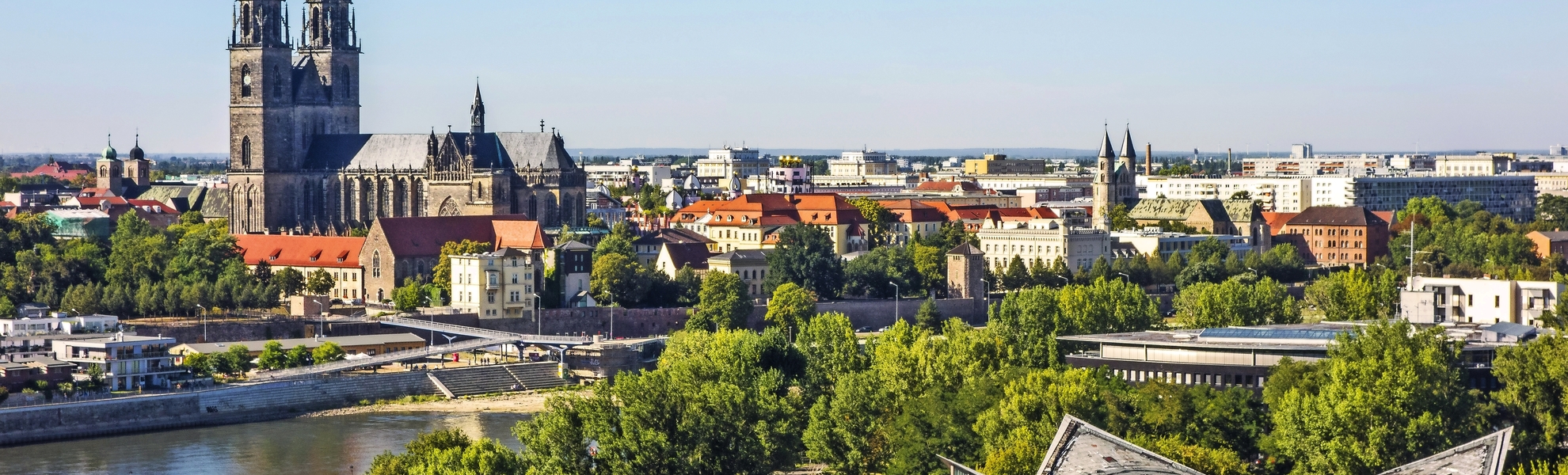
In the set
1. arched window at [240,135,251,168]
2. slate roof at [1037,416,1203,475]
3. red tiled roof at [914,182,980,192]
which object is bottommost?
slate roof at [1037,416,1203,475]

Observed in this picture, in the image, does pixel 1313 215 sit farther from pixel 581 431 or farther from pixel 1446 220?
pixel 581 431

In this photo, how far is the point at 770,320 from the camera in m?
99.5

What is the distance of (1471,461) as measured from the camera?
36.1 metres

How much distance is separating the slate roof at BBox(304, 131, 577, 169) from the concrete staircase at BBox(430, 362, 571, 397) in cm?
3362

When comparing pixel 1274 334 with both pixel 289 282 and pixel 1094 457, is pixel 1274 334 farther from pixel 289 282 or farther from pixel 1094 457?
pixel 289 282

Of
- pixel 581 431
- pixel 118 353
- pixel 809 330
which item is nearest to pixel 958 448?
pixel 581 431

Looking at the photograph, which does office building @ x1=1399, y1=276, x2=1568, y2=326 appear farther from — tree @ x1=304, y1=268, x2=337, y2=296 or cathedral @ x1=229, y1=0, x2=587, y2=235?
cathedral @ x1=229, y1=0, x2=587, y2=235

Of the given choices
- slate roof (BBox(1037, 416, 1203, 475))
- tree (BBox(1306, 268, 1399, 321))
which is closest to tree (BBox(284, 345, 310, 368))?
tree (BBox(1306, 268, 1399, 321))

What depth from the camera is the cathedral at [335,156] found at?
120 metres

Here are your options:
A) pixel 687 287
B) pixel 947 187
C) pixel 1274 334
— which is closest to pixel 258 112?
pixel 687 287

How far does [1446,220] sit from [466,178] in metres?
62.2

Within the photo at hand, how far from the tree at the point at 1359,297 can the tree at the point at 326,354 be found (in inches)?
1366

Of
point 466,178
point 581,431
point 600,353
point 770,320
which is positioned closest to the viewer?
point 581,431

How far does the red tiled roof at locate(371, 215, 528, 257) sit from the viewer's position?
10456 cm
